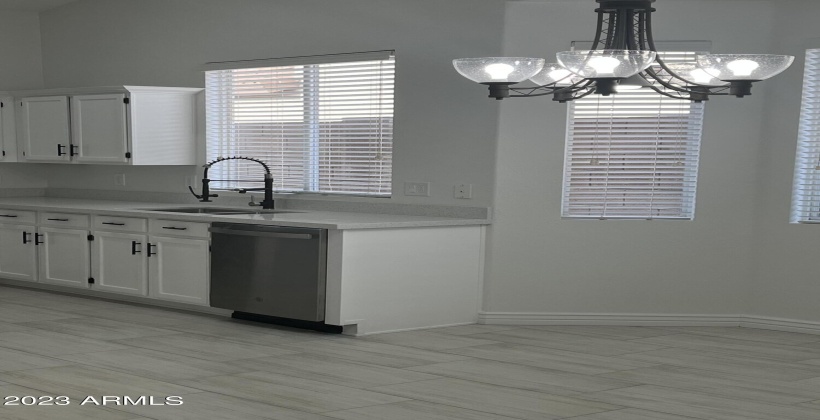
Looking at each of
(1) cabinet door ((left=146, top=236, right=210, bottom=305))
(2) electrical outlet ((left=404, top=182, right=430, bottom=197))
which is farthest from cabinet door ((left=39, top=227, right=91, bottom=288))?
(2) electrical outlet ((left=404, top=182, right=430, bottom=197))

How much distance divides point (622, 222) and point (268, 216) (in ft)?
7.63

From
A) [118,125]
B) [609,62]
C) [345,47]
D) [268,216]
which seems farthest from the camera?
[118,125]

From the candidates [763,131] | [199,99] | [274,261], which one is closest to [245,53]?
[199,99]

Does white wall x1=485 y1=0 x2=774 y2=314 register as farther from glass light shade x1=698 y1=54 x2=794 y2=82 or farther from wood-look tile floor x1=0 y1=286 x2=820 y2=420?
glass light shade x1=698 y1=54 x2=794 y2=82

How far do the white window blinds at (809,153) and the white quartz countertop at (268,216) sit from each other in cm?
206

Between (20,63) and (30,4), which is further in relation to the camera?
(20,63)

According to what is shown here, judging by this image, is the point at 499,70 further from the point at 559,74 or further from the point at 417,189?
the point at 417,189

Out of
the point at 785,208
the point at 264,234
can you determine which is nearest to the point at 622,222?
the point at 785,208

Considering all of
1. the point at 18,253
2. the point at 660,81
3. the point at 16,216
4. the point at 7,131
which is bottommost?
the point at 18,253

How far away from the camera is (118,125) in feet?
22.7

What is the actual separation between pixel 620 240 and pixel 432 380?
213 centimetres

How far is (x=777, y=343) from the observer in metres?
5.52

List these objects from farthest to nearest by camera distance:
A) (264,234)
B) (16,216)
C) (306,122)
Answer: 1. (16,216)
2. (306,122)
3. (264,234)

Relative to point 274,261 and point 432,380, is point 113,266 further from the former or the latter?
point 432,380
